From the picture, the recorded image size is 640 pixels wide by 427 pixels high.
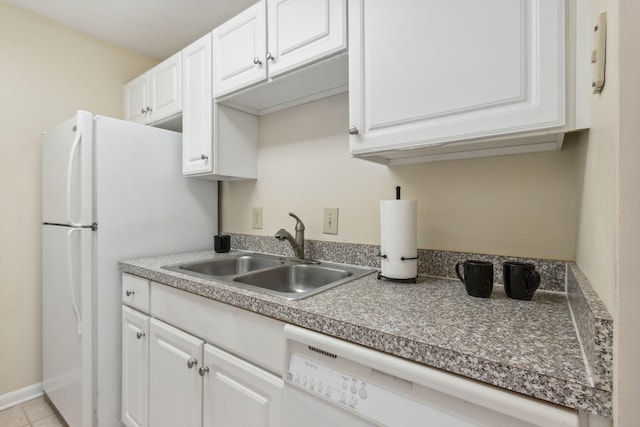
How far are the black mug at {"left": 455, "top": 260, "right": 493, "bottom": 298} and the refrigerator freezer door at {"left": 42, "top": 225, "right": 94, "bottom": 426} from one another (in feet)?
5.54

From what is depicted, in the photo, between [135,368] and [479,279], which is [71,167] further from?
[479,279]

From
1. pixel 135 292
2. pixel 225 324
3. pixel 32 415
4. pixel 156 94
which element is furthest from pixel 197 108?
pixel 32 415

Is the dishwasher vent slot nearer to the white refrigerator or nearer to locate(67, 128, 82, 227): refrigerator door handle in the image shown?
the white refrigerator

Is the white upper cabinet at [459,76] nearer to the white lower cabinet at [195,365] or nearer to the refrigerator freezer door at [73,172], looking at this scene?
the white lower cabinet at [195,365]

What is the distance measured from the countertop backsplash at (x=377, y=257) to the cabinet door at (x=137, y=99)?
3.59 feet

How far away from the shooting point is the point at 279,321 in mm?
867

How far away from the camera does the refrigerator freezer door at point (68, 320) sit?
4.74ft

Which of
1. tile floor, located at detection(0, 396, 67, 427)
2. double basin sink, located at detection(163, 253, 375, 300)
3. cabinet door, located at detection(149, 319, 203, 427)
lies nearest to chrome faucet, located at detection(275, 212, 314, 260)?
double basin sink, located at detection(163, 253, 375, 300)

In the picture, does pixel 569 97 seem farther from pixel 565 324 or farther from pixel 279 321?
pixel 279 321

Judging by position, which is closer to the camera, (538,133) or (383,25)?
(538,133)

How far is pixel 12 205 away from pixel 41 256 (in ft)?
1.17

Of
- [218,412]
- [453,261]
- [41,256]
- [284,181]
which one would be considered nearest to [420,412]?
[453,261]

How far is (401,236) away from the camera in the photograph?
1.06 metres

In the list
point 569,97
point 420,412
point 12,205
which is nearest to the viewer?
point 420,412
